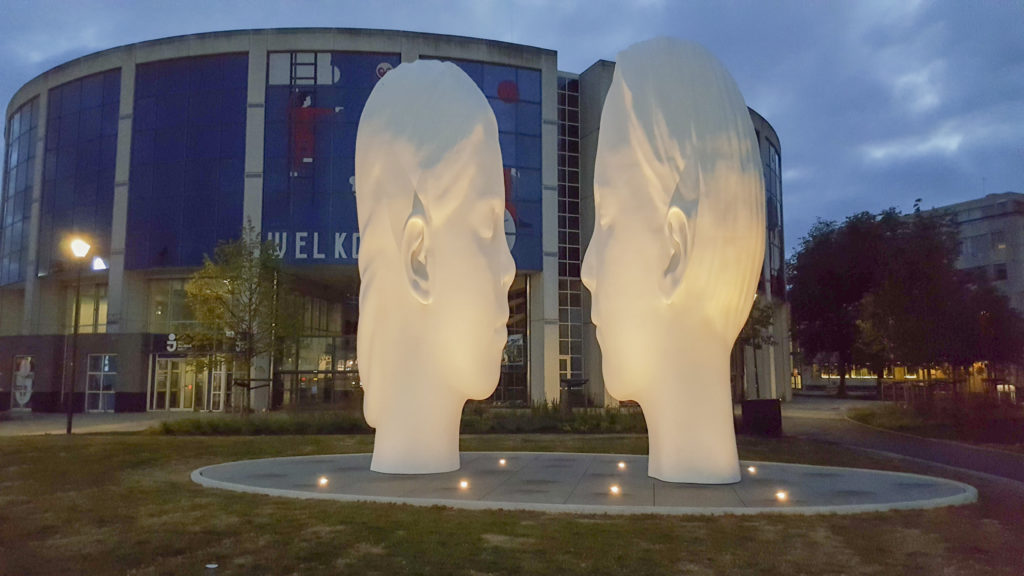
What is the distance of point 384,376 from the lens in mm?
11664

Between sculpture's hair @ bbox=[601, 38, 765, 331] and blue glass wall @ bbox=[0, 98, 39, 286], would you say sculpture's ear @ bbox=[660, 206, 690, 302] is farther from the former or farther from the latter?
blue glass wall @ bbox=[0, 98, 39, 286]

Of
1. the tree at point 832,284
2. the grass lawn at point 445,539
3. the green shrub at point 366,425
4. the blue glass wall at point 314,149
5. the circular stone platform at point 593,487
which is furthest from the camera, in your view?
the tree at point 832,284

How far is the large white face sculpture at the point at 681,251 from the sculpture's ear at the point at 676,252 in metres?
0.01

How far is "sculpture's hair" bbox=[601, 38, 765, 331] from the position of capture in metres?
10.3

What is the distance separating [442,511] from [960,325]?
85.6 ft

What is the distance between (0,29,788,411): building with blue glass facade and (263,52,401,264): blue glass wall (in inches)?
2.6

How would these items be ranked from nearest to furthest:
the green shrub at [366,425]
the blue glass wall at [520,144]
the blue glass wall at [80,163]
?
1. the green shrub at [366,425]
2. the blue glass wall at [520,144]
3. the blue glass wall at [80,163]

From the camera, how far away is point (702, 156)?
1048 cm

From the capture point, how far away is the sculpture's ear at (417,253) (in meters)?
11.4

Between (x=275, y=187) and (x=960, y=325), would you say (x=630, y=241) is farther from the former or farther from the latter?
(x=275, y=187)

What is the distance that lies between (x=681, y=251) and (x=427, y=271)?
3883 millimetres

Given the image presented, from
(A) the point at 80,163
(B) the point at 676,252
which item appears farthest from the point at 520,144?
(B) the point at 676,252

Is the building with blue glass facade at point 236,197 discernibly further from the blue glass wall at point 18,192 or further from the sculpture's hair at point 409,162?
the sculpture's hair at point 409,162

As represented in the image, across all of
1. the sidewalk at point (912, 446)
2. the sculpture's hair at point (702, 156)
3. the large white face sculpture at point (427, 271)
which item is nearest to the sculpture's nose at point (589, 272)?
the sculpture's hair at point (702, 156)
